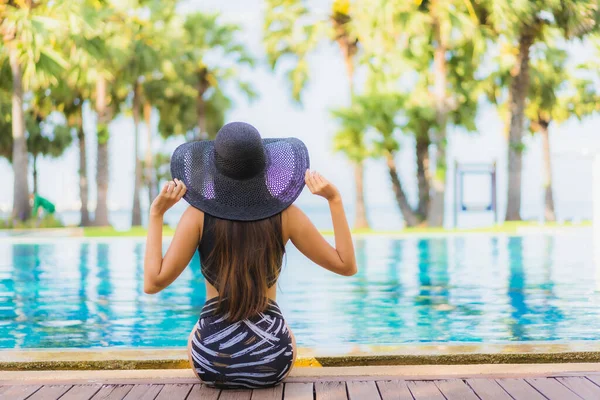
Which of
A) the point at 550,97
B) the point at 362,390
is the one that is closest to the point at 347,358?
the point at 362,390

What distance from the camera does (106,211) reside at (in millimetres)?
29875

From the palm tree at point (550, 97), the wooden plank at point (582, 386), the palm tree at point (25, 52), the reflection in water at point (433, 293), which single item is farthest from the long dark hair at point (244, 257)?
the palm tree at point (550, 97)

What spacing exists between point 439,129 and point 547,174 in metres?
9.87

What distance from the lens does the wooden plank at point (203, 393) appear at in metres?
3.29

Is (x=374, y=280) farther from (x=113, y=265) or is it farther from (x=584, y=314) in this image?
(x=113, y=265)

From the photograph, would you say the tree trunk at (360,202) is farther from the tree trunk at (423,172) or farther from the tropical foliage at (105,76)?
the tropical foliage at (105,76)

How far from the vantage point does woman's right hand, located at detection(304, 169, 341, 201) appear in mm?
3268

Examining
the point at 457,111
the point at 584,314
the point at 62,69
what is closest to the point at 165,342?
the point at 584,314

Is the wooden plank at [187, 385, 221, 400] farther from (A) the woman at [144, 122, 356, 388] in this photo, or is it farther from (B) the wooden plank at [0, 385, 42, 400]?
(B) the wooden plank at [0, 385, 42, 400]

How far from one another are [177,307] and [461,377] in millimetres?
5390

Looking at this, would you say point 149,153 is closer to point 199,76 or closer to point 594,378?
point 199,76

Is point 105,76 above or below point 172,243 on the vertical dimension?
above

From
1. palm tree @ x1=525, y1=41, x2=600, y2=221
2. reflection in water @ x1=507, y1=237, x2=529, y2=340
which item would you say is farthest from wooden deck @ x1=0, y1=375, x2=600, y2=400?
palm tree @ x1=525, y1=41, x2=600, y2=221

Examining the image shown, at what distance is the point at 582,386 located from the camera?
3393 mm
